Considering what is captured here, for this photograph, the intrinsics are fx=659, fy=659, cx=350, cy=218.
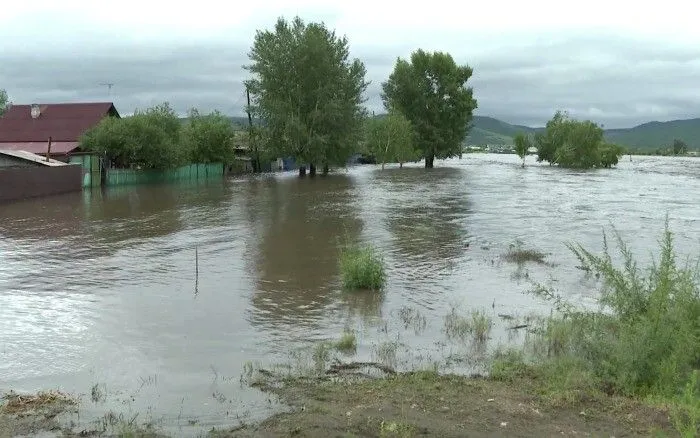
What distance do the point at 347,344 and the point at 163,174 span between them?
4187 cm

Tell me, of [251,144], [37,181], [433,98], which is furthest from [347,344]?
[433,98]

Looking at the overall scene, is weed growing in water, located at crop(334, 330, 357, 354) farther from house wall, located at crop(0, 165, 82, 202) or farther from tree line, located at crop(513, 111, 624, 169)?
tree line, located at crop(513, 111, 624, 169)

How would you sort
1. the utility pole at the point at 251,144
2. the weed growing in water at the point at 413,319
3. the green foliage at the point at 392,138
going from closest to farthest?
the weed growing in water at the point at 413,319
the utility pole at the point at 251,144
the green foliage at the point at 392,138

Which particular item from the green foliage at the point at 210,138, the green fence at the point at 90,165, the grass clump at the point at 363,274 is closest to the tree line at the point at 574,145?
the green foliage at the point at 210,138

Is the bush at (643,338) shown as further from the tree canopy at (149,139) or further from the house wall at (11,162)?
the tree canopy at (149,139)

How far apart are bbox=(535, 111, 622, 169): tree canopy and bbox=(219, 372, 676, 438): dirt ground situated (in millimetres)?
80860

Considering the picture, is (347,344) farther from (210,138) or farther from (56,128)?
(210,138)

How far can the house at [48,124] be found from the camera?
45.6 metres

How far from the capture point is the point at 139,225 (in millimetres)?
23516

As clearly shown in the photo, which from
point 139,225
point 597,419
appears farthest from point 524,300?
point 139,225

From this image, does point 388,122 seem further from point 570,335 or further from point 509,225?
point 570,335

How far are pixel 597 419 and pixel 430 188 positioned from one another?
37.1 m

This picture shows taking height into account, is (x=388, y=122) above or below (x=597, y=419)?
above

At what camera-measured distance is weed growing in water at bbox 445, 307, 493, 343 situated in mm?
9508
